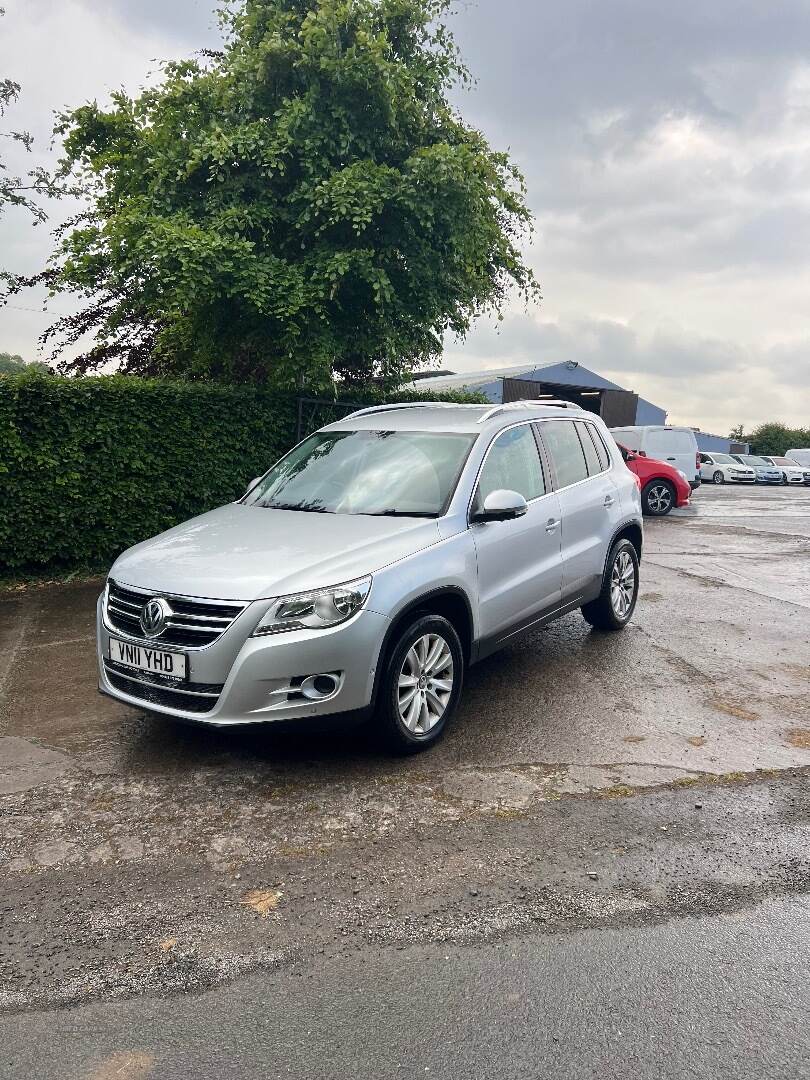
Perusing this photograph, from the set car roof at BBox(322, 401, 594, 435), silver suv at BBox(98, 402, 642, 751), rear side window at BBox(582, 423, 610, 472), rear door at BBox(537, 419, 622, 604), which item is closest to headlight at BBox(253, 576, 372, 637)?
silver suv at BBox(98, 402, 642, 751)

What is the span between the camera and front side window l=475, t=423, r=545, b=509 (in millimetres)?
5242

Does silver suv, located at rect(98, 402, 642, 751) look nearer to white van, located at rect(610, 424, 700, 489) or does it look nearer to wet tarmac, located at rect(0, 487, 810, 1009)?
wet tarmac, located at rect(0, 487, 810, 1009)

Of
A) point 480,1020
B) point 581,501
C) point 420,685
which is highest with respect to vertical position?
point 581,501

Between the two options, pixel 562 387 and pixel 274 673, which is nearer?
pixel 274 673

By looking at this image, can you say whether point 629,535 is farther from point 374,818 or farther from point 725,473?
point 725,473

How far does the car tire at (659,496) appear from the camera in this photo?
1788 cm

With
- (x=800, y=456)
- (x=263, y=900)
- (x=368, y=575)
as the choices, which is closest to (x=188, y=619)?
(x=368, y=575)

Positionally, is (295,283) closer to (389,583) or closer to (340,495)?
(340,495)

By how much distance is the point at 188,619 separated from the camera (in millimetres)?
4016

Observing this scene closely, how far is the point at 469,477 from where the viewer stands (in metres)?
5.08

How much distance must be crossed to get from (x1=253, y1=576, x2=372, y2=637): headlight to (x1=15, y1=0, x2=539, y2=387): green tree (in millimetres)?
6406

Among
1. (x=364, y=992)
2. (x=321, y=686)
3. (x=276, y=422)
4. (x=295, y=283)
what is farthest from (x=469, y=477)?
(x=276, y=422)

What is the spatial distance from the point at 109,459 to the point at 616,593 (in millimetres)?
5783

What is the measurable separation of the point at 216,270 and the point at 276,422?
7.25 ft
